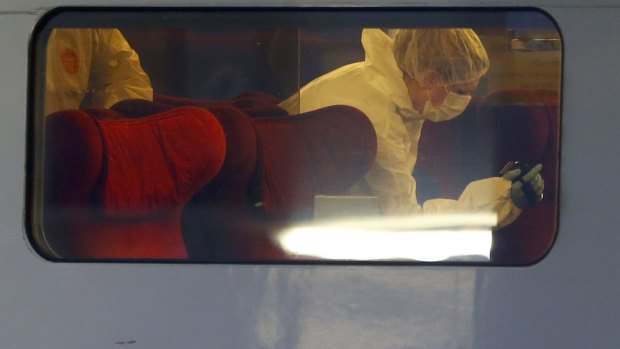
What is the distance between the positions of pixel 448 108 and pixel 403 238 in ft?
1.30

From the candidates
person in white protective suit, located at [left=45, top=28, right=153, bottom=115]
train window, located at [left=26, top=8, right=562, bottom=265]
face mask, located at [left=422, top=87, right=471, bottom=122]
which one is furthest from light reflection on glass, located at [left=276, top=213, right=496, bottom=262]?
person in white protective suit, located at [left=45, top=28, right=153, bottom=115]

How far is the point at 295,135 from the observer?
8.12 feet

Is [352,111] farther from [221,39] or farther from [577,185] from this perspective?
[577,185]

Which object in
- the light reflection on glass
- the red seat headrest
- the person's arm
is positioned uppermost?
the red seat headrest

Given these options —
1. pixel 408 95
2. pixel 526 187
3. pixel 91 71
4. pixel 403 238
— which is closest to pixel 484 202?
pixel 526 187

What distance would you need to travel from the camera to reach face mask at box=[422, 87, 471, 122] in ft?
8.04

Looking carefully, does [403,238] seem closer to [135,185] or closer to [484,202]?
[484,202]

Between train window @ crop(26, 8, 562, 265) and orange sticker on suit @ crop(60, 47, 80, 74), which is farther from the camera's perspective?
orange sticker on suit @ crop(60, 47, 80, 74)

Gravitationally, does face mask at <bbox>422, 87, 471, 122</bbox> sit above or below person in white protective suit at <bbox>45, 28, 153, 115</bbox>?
below

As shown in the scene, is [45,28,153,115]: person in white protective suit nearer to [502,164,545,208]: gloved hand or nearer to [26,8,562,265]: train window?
[26,8,562,265]: train window

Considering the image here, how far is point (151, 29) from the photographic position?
2520mm

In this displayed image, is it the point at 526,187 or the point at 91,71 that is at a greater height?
the point at 91,71

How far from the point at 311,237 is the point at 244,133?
362 millimetres

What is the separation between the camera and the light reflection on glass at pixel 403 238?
243 centimetres
